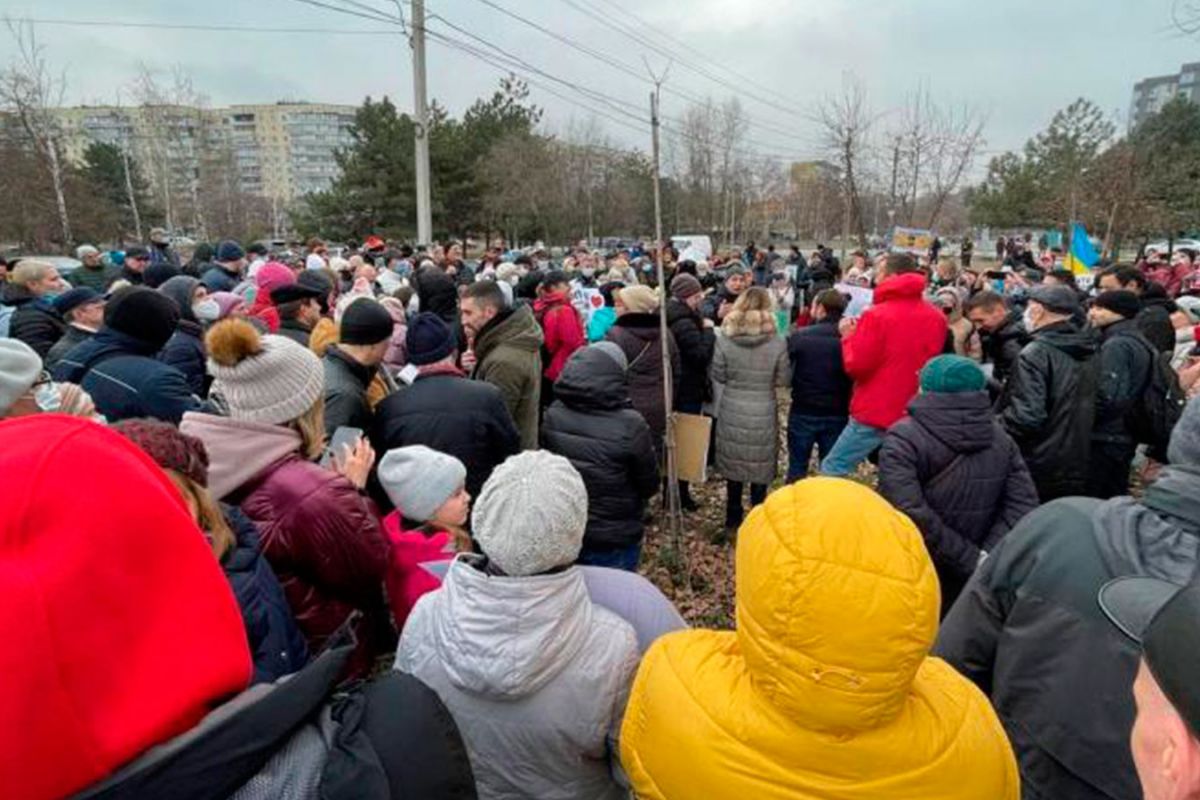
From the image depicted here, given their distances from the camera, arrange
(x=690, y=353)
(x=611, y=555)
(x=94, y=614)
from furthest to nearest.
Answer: (x=690, y=353) → (x=611, y=555) → (x=94, y=614)

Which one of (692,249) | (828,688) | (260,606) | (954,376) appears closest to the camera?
(828,688)

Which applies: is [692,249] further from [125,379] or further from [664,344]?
[125,379]

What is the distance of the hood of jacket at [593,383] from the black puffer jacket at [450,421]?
15.6 inches

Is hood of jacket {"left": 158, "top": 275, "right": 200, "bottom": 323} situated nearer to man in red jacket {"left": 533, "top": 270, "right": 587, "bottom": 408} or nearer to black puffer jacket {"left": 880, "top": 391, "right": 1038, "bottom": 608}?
man in red jacket {"left": 533, "top": 270, "right": 587, "bottom": 408}

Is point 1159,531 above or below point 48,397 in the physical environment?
below

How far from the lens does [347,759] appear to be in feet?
2.89

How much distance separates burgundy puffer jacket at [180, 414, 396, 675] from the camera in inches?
81.9

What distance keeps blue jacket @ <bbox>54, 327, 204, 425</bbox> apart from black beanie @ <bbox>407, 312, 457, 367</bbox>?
1.07 m

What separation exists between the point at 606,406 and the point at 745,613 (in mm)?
2423

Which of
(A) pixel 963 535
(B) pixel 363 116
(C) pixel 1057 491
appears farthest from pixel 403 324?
(B) pixel 363 116

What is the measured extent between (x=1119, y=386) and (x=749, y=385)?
7.48 ft

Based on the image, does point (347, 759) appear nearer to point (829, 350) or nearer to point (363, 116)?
point (829, 350)

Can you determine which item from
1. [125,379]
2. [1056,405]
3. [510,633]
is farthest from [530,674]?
[1056,405]

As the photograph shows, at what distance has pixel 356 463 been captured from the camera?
2688mm
